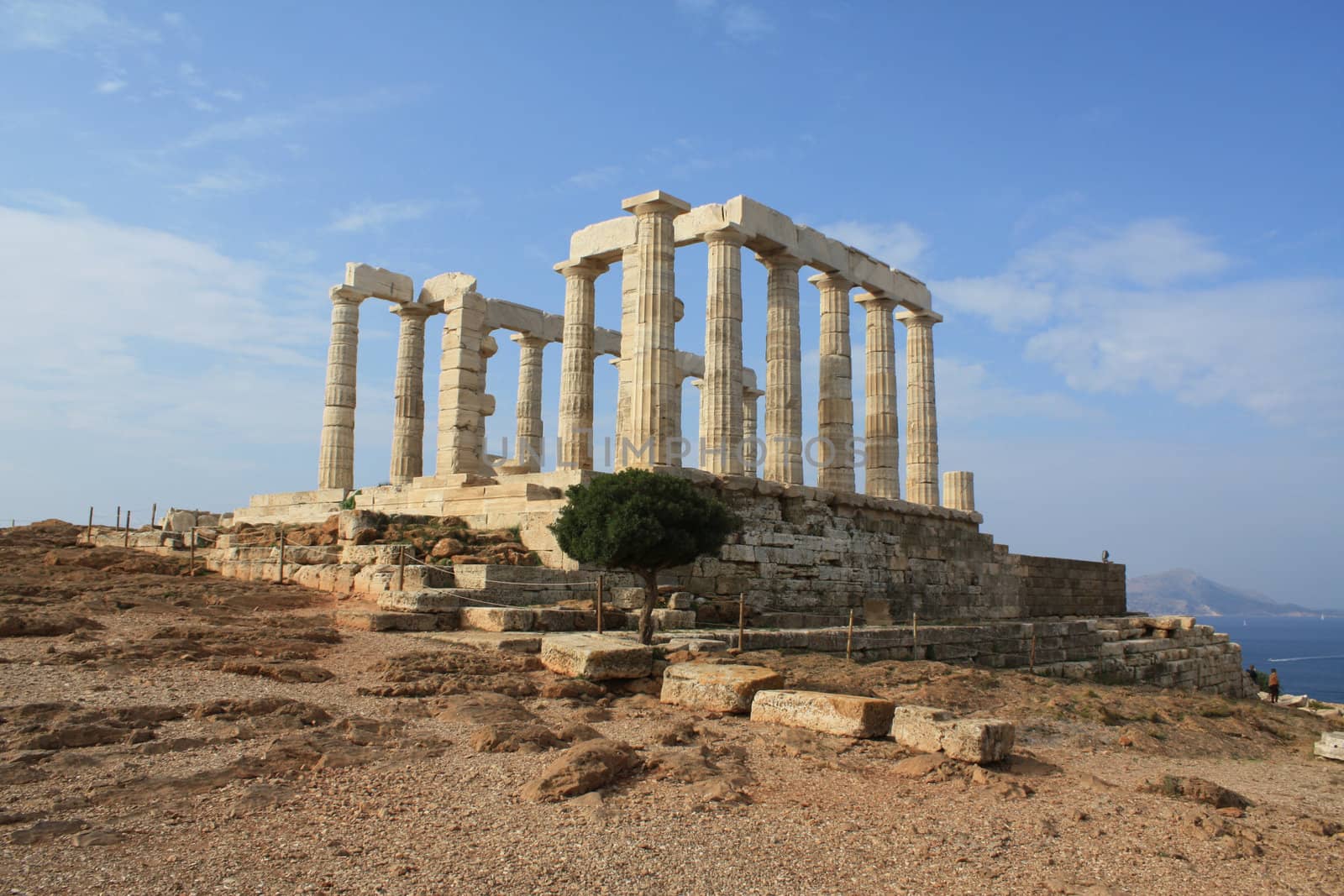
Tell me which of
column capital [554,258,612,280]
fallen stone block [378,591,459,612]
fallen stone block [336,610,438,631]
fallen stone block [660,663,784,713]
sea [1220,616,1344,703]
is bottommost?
sea [1220,616,1344,703]

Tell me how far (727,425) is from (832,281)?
5.85 metres

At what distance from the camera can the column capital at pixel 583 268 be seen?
913 inches

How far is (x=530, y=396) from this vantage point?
95.4 ft

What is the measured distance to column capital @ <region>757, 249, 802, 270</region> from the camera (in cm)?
2274

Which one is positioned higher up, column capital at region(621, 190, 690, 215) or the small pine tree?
column capital at region(621, 190, 690, 215)

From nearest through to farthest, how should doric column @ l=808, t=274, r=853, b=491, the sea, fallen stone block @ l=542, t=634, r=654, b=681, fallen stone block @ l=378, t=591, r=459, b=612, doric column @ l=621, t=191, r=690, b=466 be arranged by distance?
1. fallen stone block @ l=542, t=634, r=654, b=681
2. fallen stone block @ l=378, t=591, r=459, b=612
3. doric column @ l=621, t=191, r=690, b=466
4. doric column @ l=808, t=274, r=853, b=491
5. the sea

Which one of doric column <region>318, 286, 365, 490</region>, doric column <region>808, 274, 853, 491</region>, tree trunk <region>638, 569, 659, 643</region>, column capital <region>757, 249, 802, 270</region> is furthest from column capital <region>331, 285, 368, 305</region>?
tree trunk <region>638, 569, 659, 643</region>

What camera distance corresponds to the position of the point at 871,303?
26.2 meters

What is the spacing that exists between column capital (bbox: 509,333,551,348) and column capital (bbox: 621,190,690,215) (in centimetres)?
927

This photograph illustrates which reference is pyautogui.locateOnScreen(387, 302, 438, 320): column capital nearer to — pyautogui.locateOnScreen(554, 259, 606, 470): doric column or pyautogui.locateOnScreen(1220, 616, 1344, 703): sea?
pyautogui.locateOnScreen(554, 259, 606, 470): doric column

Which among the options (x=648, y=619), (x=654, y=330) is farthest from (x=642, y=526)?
(x=654, y=330)

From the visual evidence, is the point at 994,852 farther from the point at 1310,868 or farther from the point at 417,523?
the point at 417,523

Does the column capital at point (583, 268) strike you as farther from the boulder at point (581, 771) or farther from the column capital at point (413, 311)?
the boulder at point (581, 771)

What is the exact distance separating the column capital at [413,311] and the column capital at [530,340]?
2.69 meters
